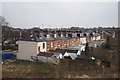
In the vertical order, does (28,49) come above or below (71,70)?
above

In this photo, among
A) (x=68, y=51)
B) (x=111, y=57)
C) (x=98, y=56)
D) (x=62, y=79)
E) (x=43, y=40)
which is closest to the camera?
(x=62, y=79)

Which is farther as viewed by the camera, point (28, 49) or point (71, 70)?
point (28, 49)

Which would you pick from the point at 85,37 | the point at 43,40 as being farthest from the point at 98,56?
the point at 85,37

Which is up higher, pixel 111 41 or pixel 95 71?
pixel 111 41

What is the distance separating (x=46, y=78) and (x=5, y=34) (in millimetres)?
26109

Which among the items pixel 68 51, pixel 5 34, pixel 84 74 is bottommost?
pixel 84 74

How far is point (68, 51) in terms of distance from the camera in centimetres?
2427

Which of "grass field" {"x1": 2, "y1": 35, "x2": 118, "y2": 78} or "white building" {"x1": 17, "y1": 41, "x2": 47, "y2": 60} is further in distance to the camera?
"white building" {"x1": 17, "y1": 41, "x2": 47, "y2": 60}

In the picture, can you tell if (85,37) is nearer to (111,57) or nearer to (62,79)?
(111,57)

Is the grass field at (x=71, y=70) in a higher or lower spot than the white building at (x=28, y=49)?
lower

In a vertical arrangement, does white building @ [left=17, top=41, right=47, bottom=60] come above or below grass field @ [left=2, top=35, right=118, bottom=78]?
above

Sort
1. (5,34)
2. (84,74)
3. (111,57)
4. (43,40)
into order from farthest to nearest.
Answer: (5,34) < (43,40) < (111,57) < (84,74)

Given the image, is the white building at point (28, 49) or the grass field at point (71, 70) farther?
the white building at point (28, 49)

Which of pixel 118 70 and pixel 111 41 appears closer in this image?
pixel 118 70
